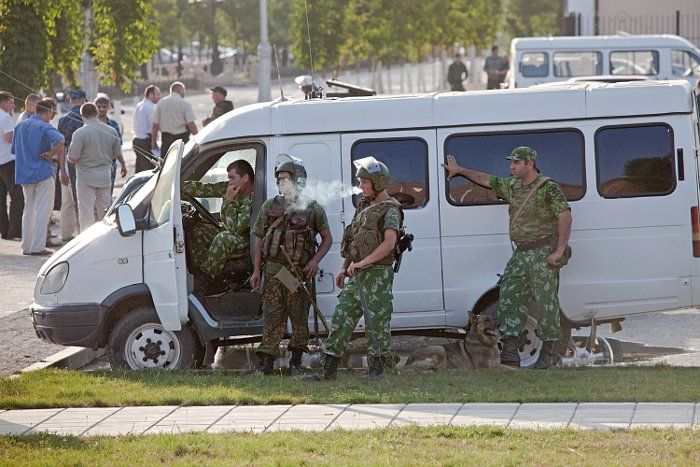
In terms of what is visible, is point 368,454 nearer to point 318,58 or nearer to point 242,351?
point 242,351

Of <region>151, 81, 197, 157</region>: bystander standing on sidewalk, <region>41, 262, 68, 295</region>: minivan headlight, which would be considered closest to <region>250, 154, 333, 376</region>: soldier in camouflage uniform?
<region>41, 262, 68, 295</region>: minivan headlight

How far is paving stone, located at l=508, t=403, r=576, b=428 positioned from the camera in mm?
7688

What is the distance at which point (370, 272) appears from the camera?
9.39 m

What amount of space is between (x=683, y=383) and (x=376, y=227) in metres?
2.38

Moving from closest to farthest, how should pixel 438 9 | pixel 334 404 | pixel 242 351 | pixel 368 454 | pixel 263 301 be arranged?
pixel 368 454
pixel 334 404
pixel 263 301
pixel 242 351
pixel 438 9

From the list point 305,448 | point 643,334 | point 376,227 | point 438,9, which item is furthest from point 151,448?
point 438,9

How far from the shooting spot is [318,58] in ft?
139

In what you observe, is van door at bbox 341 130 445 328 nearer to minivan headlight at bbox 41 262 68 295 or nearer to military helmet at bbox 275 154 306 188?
military helmet at bbox 275 154 306 188

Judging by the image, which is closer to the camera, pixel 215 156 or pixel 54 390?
pixel 54 390

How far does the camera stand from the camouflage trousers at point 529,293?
9.81 metres

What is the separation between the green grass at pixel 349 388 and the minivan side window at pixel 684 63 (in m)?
20.4

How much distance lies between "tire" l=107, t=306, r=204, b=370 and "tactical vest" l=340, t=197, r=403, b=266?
1631 mm

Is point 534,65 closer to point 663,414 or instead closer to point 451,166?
point 451,166

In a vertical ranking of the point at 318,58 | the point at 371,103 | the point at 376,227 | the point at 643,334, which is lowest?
the point at 643,334
